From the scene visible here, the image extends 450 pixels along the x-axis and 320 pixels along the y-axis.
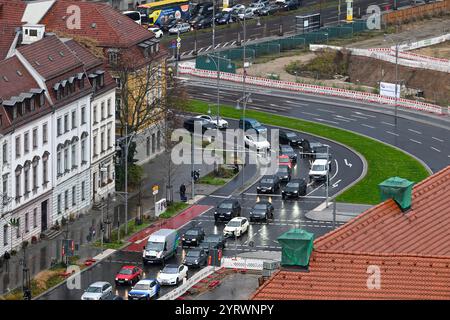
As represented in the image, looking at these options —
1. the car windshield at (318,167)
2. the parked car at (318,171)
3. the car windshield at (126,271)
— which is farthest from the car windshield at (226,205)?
the car windshield at (126,271)

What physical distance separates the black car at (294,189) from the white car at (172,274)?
85.3ft

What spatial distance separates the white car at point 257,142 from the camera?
13938 cm

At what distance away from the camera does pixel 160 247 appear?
103 metres

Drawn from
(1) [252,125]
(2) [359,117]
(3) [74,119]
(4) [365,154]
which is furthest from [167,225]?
(2) [359,117]

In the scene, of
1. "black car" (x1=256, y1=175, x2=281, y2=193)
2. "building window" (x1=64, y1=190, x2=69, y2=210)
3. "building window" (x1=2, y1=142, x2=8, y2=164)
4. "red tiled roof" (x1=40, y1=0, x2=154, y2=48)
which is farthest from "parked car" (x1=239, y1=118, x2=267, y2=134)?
"building window" (x1=2, y1=142, x2=8, y2=164)

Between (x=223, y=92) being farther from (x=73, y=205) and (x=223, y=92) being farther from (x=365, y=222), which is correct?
(x=365, y=222)

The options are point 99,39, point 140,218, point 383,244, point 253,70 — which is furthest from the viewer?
point 253,70

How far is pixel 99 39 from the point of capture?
133 m

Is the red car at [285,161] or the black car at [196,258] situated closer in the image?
the black car at [196,258]

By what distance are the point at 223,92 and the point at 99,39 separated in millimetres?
35200

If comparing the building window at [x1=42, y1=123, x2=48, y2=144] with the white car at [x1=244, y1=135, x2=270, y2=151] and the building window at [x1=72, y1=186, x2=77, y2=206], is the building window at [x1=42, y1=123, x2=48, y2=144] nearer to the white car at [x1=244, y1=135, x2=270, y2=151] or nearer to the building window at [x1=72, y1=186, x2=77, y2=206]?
the building window at [x1=72, y1=186, x2=77, y2=206]

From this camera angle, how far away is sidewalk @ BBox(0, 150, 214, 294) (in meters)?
99.6

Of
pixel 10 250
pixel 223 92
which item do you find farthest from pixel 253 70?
pixel 10 250

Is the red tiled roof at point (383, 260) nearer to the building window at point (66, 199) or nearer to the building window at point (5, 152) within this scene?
the building window at point (5, 152)
